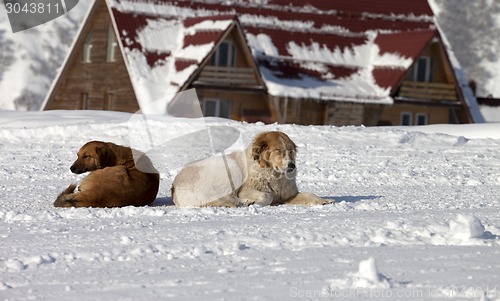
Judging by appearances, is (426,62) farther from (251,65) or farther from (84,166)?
(84,166)

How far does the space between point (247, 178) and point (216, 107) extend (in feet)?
86.0

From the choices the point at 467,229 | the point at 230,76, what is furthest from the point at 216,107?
the point at 467,229

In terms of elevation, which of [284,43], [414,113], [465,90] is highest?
[284,43]

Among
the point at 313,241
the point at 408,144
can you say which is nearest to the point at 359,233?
the point at 313,241

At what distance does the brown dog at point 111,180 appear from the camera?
1004 cm

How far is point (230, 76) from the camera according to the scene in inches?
1421

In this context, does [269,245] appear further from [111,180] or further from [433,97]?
Answer: [433,97]

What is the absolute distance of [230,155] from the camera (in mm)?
10750

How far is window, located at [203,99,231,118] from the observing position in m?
36.6

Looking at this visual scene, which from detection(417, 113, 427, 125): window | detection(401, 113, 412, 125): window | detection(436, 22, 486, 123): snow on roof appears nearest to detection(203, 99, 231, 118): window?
detection(401, 113, 412, 125): window

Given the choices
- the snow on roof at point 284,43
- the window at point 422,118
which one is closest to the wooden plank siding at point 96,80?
the snow on roof at point 284,43

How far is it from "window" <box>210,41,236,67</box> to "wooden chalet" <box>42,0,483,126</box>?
35 millimetres

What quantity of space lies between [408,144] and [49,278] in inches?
562

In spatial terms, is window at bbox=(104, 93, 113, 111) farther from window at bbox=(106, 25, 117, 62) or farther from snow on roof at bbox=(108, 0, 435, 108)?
snow on roof at bbox=(108, 0, 435, 108)
